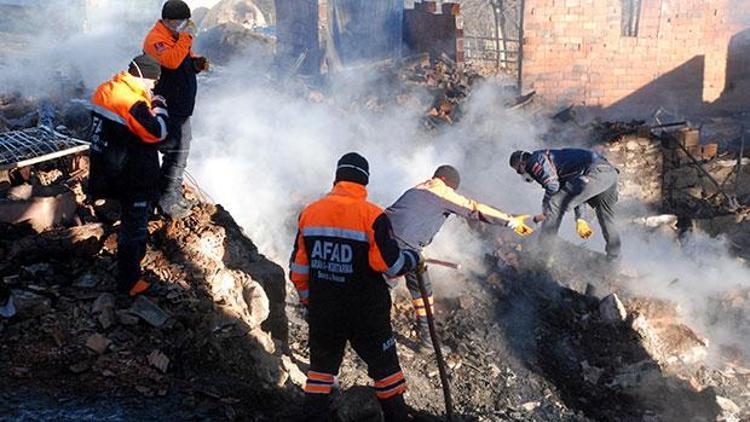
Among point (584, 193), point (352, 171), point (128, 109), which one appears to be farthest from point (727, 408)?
point (128, 109)

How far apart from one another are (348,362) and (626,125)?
7463 millimetres

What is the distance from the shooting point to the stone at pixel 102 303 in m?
4.52

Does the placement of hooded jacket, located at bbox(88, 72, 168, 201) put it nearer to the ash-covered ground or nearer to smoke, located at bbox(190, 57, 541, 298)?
the ash-covered ground

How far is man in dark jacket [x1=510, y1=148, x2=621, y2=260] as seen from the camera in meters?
7.27

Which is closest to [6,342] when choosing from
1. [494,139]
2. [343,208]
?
[343,208]

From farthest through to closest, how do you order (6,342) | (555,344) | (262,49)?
(262,49), (555,344), (6,342)

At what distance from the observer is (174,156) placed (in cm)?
553

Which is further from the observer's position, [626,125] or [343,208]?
[626,125]

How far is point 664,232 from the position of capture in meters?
10.0

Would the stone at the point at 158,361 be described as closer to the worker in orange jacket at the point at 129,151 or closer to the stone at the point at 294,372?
the worker in orange jacket at the point at 129,151

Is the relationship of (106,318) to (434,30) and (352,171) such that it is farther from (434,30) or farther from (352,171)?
(434,30)

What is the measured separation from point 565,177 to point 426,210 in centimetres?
219

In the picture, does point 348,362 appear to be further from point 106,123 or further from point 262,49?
point 262,49

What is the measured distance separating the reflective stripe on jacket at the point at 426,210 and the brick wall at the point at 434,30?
29.9 feet
